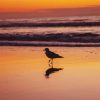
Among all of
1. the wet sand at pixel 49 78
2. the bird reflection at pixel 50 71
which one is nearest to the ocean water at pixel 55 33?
the wet sand at pixel 49 78

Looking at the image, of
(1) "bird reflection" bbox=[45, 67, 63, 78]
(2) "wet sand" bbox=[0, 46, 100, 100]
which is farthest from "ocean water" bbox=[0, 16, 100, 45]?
(1) "bird reflection" bbox=[45, 67, 63, 78]

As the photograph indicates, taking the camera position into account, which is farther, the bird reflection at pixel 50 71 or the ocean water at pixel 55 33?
the ocean water at pixel 55 33

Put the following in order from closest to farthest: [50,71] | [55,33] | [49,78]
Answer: [49,78] < [50,71] < [55,33]

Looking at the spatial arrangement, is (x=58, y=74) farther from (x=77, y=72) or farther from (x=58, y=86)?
(x=58, y=86)

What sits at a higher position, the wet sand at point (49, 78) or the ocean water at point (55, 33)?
the ocean water at point (55, 33)

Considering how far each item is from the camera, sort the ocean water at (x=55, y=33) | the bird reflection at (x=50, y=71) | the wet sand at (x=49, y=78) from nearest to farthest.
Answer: the wet sand at (x=49, y=78) → the bird reflection at (x=50, y=71) → the ocean water at (x=55, y=33)

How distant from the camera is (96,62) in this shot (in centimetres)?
1124

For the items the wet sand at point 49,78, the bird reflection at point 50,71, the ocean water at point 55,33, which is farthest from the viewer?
the ocean water at point 55,33

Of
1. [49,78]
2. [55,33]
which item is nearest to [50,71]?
[49,78]

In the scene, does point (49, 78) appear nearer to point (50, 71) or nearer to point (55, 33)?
point (50, 71)

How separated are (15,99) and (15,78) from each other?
1879mm

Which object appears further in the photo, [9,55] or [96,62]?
[9,55]

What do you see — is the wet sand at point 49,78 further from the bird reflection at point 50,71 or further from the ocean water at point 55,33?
the ocean water at point 55,33

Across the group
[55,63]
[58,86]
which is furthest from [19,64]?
[58,86]
